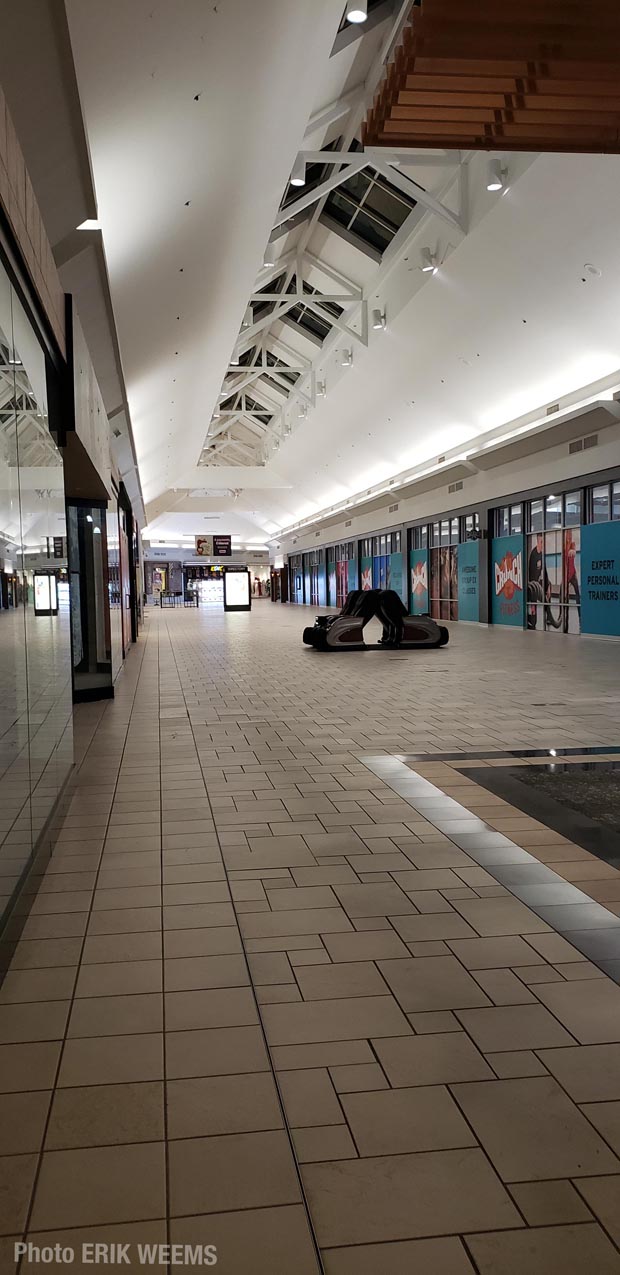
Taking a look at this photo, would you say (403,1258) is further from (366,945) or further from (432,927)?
(432,927)

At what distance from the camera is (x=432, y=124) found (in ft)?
20.2

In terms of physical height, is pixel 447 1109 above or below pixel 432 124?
below

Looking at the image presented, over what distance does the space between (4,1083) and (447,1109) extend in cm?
110

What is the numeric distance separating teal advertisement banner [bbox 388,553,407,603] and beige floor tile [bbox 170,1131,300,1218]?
26.6 m

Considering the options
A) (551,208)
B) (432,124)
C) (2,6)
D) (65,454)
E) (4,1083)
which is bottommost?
(4,1083)

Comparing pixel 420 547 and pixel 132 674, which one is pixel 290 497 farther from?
pixel 132 674

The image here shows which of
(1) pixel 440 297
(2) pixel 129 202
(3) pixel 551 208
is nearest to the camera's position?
(2) pixel 129 202

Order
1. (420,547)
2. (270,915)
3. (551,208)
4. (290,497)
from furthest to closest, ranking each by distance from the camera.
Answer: (290,497), (420,547), (551,208), (270,915)

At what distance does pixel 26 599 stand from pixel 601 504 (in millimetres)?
14525

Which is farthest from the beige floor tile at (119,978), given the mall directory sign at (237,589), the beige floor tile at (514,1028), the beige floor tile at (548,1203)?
the mall directory sign at (237,589)

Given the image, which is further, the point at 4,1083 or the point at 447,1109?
the point at 4,1083

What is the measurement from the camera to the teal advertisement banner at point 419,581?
26.3m

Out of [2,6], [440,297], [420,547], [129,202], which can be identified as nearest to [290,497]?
[420,547]

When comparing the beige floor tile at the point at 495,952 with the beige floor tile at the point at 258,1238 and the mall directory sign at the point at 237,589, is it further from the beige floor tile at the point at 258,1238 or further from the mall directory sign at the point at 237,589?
the mall directory sign at the point at 237,589
